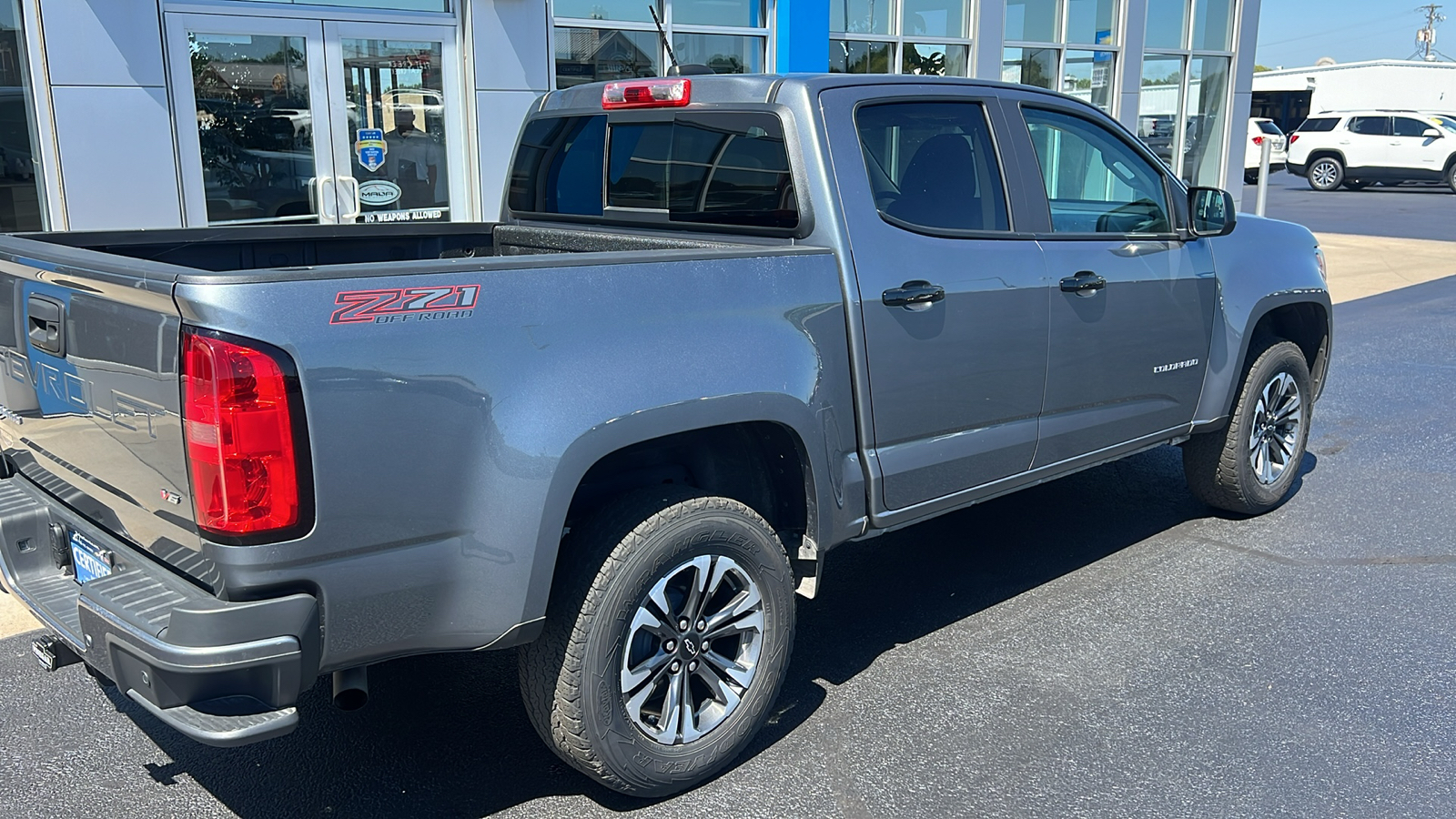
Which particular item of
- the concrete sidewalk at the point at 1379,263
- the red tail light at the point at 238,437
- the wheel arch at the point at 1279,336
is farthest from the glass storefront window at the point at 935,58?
the red tail light at the point at 238,437

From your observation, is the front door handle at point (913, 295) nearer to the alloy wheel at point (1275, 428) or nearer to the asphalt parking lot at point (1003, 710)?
the asphalt parking lot at point (1003, 710)

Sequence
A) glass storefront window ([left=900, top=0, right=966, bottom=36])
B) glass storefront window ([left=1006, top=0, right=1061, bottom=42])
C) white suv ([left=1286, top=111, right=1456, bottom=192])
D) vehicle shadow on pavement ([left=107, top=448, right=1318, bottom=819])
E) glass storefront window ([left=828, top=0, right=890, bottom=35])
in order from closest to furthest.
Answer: vehicle shadow on pavement ([left=107, top=448, right=1318, bottom=819]) → glass storefront window ([left=828, top=0, right=890, bottom=35]) → glass storefront window ([left=900, top=0, right=966, bottom=36]) → glass storefront window ([left=1006, top=0, right=1061, bottom=42]) → white suv ([left=1286, top=111, right=1456, bottom=192])

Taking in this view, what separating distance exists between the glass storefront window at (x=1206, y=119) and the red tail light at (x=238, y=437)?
1764 cm

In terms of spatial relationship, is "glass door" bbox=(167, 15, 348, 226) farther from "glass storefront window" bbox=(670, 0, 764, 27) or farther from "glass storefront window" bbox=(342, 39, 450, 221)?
"glass storefront window" bbox=(670, 0, 764, 27)

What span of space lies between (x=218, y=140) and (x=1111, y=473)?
6.78 metres

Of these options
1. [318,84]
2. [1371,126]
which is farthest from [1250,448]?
[1371,126]

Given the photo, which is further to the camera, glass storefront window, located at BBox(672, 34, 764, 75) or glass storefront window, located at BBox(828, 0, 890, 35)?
glass storefront window, located at BBox(828, 0, 890, 35)

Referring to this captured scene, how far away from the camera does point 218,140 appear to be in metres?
8.85

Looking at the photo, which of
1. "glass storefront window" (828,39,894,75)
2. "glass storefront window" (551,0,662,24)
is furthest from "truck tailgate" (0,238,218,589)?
"glass storefront window" (828,39,894,75)

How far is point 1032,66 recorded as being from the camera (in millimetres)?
15352

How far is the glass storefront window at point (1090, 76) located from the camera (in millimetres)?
15758

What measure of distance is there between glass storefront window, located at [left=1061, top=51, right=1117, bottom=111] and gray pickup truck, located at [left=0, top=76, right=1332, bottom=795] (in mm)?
11760

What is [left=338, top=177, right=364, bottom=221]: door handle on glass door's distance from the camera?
9.47 metres

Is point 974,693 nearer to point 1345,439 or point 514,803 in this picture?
point 514,803
